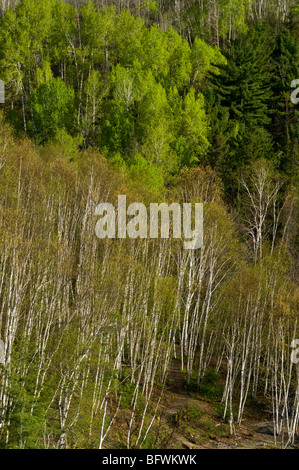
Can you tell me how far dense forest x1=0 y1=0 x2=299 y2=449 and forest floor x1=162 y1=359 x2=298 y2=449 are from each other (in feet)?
0.67

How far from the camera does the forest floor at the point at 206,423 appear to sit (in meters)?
20.7

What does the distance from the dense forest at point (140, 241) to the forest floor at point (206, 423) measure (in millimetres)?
205

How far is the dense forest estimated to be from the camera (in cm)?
1869

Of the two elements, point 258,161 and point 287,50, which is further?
point 287,50

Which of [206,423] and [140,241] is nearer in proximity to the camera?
[206,423]

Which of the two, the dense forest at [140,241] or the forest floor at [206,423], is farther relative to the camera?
the forest floor at [206,423]

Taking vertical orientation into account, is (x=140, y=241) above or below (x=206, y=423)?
above

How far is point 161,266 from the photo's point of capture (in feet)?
88.9

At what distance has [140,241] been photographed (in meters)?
26.2

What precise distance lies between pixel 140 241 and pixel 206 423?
915 cm

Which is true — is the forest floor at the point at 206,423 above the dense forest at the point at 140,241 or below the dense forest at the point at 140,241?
below

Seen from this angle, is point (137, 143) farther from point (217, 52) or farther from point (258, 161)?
point (217, 52)

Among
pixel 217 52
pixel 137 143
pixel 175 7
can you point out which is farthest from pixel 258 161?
pixel 175 7
